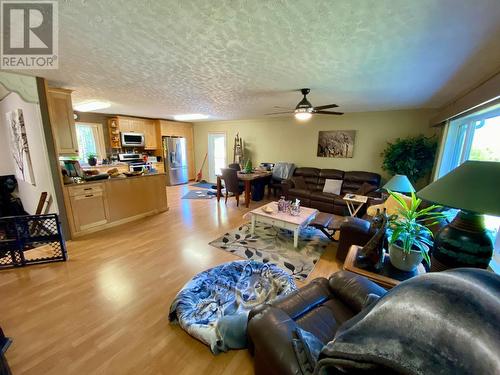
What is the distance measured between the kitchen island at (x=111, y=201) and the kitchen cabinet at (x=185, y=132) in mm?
3011

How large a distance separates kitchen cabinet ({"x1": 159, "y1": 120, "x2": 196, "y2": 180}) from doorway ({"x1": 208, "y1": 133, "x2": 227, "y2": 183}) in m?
0.72

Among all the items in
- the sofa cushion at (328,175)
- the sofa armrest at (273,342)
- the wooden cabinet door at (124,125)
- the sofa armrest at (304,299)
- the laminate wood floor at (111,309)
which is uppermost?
the wooden cabinet door at (124,125)

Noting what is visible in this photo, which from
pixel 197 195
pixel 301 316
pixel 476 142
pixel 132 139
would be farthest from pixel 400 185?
pixel 132 139

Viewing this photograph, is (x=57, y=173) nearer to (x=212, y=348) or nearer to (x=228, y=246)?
(x=228, y=246)

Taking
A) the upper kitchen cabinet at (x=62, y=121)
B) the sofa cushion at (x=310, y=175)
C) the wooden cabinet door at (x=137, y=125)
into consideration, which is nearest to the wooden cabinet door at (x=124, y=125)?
the wooden cabinet door at (x=137, y=125)

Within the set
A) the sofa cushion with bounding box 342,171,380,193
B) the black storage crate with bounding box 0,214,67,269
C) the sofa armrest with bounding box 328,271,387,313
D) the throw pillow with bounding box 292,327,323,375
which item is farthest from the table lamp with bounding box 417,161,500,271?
the black storage crate with bounding box 0,214,67,269

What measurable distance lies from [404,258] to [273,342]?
1.18 meters

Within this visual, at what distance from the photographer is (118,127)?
580 centimetres

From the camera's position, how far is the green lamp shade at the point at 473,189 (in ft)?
3.07

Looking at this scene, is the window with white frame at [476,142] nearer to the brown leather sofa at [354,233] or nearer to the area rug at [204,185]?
the brown leather sofa at [354,233]

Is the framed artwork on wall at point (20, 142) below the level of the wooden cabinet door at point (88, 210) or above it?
above

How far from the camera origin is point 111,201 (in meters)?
3.60

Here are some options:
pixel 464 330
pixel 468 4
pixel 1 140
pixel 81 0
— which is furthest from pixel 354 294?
pixel 1 140

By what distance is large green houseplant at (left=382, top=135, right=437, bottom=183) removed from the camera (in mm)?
3881
